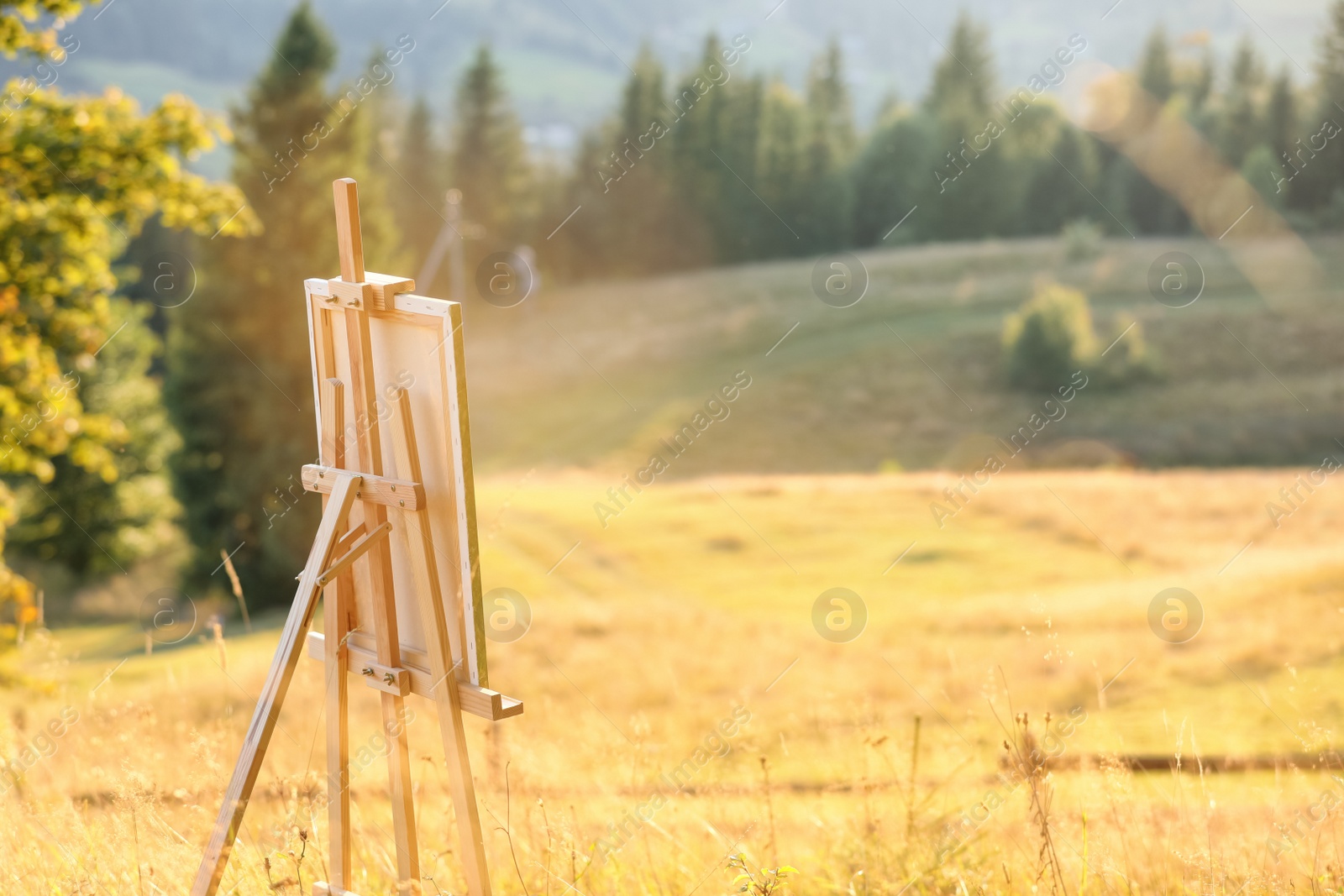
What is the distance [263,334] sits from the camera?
3266 cm

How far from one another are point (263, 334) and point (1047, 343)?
110 ft

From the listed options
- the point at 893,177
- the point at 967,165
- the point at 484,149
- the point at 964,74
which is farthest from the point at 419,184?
the point at 964,74

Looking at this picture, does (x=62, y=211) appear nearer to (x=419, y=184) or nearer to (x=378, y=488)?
(x=378, y=488)

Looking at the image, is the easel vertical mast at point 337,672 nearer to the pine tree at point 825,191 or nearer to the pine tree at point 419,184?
the pine tree at point 419,184

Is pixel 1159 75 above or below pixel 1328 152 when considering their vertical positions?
above

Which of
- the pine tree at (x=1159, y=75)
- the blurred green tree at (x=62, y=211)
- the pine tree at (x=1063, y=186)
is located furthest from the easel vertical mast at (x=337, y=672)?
the pine tree at (x=1159, y=75)

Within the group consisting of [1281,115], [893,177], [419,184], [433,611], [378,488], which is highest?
[893,177]

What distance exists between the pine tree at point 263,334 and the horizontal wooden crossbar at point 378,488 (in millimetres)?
29036

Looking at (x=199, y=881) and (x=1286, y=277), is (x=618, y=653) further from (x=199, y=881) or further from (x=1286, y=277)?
(x=1286, y=277)

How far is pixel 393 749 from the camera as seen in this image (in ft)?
14.2

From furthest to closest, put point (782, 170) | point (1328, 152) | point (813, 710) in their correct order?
1. point (782, 170)
2. point (1328, 152)
3. point (813, 710)

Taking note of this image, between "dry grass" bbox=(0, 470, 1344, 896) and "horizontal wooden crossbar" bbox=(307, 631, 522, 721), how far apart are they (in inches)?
19.0

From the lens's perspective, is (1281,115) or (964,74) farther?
(964,74)

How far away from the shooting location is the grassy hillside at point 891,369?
45562 mm
